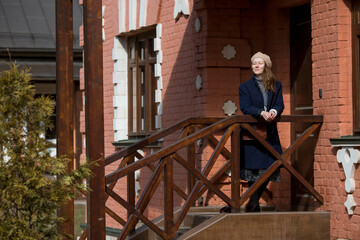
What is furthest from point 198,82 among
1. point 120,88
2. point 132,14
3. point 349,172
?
point 120,88

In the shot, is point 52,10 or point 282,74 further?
point 52,10

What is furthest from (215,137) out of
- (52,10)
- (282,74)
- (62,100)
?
(52,10)

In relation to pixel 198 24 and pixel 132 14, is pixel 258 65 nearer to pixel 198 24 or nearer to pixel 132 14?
pixel 198 24

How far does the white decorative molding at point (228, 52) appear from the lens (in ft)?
36.3

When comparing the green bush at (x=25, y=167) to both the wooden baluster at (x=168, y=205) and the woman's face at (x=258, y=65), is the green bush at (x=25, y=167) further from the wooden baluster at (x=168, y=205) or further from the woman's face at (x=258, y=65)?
the woman's face at (x=258, y=65)

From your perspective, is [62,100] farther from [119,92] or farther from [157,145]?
[119,92]

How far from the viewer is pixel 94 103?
7613mm

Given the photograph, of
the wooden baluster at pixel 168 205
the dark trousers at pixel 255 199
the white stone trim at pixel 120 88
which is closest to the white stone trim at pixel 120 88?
the white stone trim at pixel 120 88

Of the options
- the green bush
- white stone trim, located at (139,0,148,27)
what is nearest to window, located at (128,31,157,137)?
white stone trim, located at (139,0,148,27)

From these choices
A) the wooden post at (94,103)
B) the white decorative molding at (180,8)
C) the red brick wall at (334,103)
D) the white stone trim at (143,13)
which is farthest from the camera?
the white stone trim at (143,13)

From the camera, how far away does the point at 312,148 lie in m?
10.1

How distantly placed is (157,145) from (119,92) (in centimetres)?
175

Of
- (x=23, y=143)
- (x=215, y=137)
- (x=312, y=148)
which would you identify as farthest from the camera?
(x=215, y=137)

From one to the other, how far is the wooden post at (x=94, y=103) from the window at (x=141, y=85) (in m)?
5.58
